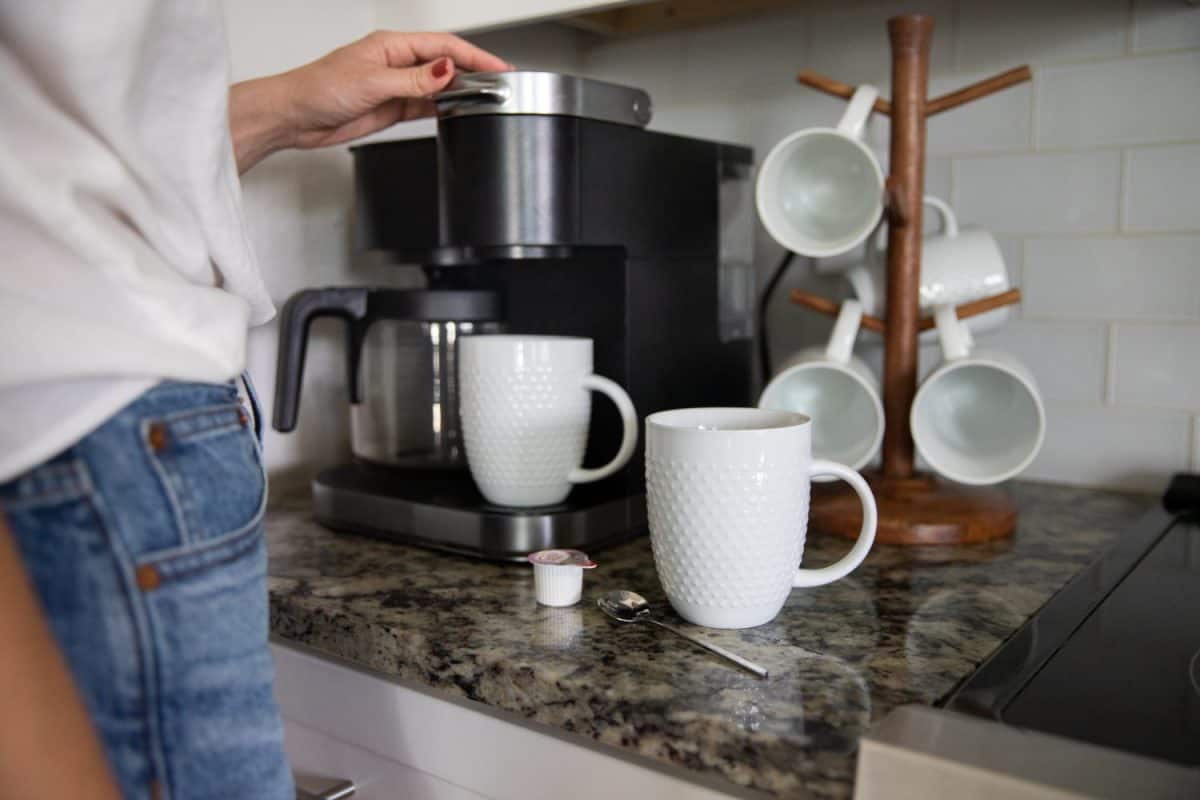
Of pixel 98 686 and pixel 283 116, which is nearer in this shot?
pixel 98 686

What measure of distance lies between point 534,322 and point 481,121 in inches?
8.0

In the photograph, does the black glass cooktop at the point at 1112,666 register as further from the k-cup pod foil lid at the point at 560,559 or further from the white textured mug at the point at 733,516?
the k-cup pod foil lid at the point at 560,559

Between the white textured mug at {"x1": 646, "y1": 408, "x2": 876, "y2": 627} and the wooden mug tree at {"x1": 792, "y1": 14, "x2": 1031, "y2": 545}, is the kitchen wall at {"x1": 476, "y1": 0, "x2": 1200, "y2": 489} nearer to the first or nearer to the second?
the wooden mug tree at {"x1": 792, "y1": 14, "x2": 1031, "y2": 545}

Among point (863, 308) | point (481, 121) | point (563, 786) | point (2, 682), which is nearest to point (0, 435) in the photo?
point (2, 682)

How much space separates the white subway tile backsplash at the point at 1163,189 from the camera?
0.96m

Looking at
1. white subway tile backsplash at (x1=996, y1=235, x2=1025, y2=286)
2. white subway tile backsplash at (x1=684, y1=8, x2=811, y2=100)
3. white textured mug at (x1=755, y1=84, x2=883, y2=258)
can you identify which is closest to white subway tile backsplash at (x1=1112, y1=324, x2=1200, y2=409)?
white subway tile backsplash at (x1=996, y1=235, x2=1025, y2=286)

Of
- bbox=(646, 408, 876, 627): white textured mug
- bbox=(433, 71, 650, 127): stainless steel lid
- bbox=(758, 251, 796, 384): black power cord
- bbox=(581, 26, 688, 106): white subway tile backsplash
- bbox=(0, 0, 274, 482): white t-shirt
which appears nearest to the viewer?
bbox=(0, 0, 274, 482): white t-shirt

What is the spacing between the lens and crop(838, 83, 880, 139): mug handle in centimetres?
87

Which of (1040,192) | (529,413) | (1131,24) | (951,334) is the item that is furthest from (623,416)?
(1131,24)

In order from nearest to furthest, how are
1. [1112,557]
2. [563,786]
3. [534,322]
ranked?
[563,786], [1112,557], [534,322]

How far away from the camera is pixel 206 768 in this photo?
456 millimetres

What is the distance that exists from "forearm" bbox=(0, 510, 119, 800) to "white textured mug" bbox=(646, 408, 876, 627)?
13.3 inches

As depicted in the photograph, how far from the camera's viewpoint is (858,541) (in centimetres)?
67

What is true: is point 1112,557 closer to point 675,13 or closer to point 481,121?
point 481,121
